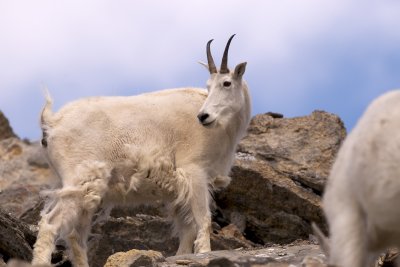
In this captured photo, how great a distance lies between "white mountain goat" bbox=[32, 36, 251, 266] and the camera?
11328mm

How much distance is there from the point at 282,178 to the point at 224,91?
5.07 ft

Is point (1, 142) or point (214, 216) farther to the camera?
point (1, 142)

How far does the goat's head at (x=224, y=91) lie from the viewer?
12.3m

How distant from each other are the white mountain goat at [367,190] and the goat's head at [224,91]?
21.9ft

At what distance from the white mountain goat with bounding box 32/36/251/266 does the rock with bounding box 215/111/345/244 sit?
3.43 ft

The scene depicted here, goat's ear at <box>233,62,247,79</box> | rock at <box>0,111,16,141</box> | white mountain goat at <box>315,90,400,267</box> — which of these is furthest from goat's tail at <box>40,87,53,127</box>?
rock at <box>0,111,16,141</box>

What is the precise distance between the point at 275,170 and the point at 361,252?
8284mm

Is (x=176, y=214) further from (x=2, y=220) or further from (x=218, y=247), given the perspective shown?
(x=2, y=220)

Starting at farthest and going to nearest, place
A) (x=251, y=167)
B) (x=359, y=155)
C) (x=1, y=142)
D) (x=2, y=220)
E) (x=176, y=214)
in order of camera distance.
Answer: (x=1, y=142) < (x=251, y=167) < (x=176, y=214) < (x=2, y=220) < (x=359, y=155)

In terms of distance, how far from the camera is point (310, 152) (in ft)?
47.1

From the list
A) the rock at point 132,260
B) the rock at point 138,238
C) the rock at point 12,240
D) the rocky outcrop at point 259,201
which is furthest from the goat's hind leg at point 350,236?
the rock at point 138,238

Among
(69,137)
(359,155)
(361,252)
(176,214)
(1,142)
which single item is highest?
(359,155)

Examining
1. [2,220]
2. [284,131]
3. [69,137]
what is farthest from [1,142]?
[2,220]

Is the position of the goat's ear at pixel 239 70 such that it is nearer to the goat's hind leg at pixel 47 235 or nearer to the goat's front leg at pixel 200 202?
the goat's front leg at pixel 200 202
